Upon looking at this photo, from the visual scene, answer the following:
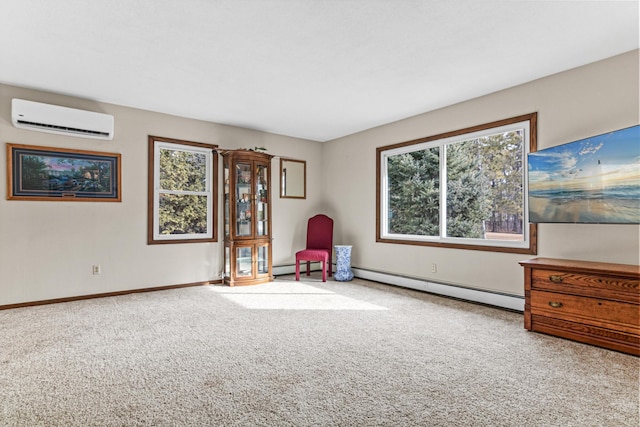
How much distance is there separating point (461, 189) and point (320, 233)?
2.49 meters

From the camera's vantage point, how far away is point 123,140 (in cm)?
453

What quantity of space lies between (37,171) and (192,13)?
2992mm

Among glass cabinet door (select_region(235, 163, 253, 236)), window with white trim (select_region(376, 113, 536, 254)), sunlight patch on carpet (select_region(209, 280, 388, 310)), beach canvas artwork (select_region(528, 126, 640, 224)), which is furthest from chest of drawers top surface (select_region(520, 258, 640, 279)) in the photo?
glass cabinet door (select_region(235, 163, 253, 236))

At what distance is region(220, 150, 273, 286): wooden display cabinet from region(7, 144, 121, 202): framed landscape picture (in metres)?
1.49

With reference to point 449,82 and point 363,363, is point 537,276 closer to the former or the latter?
point 363,363

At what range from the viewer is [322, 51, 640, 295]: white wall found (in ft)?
10.0

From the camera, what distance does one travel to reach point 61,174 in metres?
4.12

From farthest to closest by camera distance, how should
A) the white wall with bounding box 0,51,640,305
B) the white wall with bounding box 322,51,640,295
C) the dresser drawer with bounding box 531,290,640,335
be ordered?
the white wall with bounding box 0,51,640,305
the white wall with bounding box 322,51,640,295
the dresser drawer with bounding box 531,290,640,335

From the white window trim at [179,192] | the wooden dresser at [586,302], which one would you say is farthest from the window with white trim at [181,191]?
the wooden dresser at [586,302]

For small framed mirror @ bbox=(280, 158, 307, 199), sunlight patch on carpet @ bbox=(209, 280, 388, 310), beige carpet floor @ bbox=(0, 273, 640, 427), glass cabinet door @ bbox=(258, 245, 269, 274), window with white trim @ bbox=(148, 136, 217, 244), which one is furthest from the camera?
small framed mirror @ bbox=(280, 158, 307, 199)

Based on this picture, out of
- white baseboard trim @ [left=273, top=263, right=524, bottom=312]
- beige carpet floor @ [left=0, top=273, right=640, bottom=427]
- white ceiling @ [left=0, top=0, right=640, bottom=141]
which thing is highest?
white ceiling @ [left=0, top=0, right=640, bottom=141]

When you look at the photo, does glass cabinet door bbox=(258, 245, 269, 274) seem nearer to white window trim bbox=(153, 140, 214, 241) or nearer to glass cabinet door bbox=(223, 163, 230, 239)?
glass cabinet door bbox=(223, 163, 230, 239)

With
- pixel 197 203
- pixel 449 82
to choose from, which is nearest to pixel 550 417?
pixel 449 82

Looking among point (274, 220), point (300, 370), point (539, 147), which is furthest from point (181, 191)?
point (539, 147)
